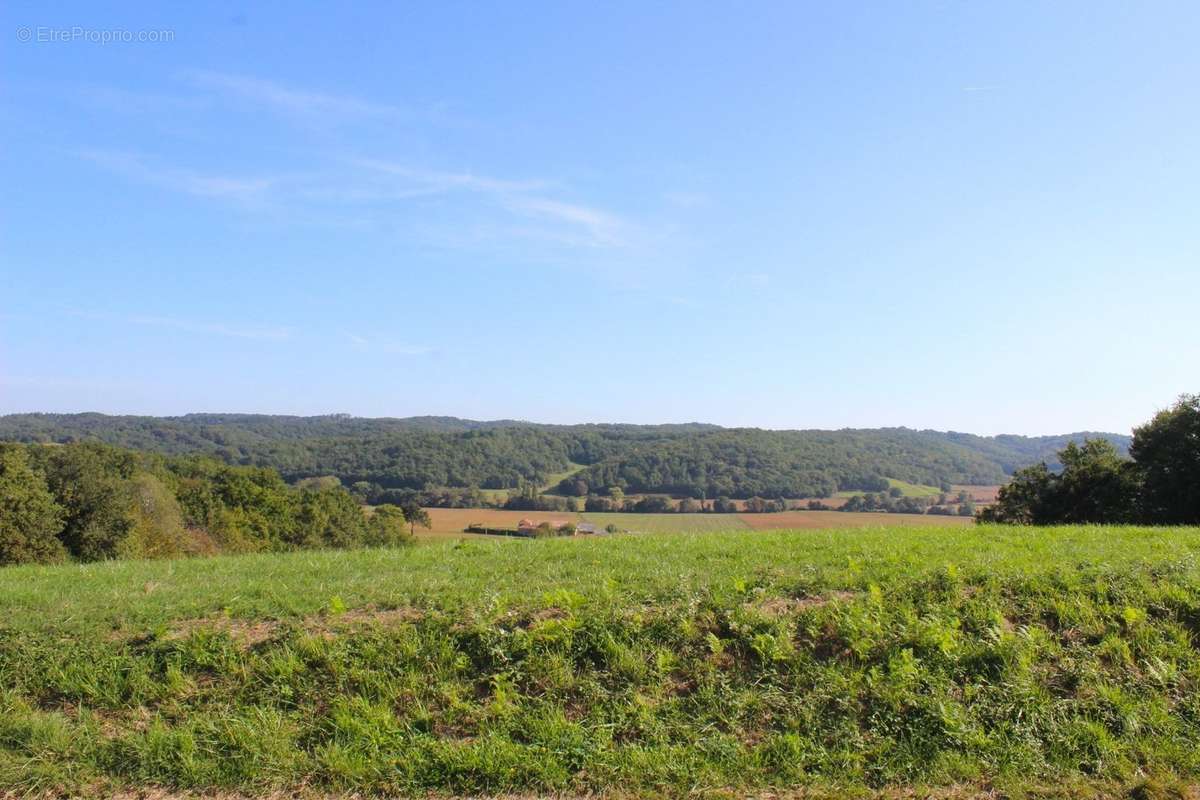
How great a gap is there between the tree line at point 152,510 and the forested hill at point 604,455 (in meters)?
29.6

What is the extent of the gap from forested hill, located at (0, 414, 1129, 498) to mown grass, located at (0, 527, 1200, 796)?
7179cm

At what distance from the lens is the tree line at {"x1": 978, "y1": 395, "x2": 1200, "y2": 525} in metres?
26.9

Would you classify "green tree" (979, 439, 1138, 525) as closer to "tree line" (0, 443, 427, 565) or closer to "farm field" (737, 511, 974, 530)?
"farm field" (737, 511, 974, 530)

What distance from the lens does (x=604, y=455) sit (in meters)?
118

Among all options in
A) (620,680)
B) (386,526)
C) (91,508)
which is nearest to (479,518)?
(386,526)

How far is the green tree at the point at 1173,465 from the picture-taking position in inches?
1030

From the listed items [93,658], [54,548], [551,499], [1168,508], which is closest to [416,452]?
[551,499]

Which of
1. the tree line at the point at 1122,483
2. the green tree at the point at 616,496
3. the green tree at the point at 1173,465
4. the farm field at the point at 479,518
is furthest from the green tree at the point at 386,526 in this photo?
the green tree at the point at 1173,465

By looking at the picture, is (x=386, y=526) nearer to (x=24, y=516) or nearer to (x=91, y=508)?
(x=91, y=508)

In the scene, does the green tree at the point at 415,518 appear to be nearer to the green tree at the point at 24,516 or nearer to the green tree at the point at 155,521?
the green tree at the point at 155,521

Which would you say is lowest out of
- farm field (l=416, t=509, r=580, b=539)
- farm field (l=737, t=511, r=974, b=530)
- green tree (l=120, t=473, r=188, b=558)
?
farm field (l=416, t=509, r=580, b=539)

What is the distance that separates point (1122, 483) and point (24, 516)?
4831 cm

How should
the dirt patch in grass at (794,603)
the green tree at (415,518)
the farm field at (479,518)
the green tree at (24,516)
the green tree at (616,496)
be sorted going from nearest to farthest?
the dirt patch in grass at (794,603), the green tree at (24,516), the farm field at (479,518), the green tree at (415,518), the green tree at (616,496)

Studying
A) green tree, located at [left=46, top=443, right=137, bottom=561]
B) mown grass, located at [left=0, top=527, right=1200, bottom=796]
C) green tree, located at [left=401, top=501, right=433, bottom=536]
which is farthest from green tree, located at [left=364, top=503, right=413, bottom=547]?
mown grass, located at [left=0, top=527, right=1200, bottom=796]
